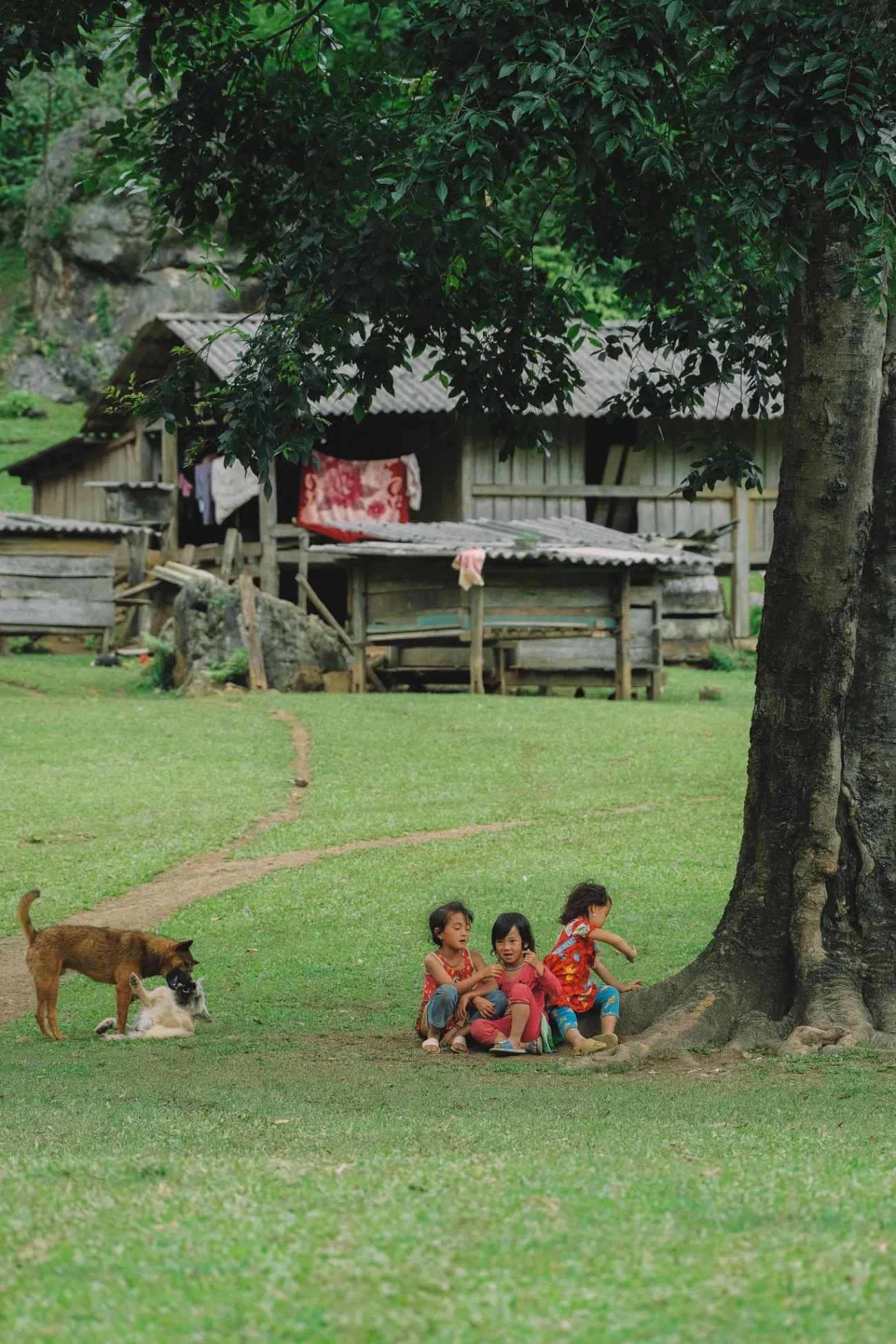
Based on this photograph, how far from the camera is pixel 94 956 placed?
8969 mm

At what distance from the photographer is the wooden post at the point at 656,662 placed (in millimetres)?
26328

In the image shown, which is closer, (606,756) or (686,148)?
(686,148)

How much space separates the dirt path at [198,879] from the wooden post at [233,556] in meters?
13.2

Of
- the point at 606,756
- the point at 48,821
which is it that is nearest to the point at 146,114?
the point at 48,821

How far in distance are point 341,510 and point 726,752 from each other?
13.3 m

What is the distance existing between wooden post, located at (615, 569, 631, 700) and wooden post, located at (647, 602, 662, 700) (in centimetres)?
46

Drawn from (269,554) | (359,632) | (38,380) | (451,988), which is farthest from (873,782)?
(38,380)

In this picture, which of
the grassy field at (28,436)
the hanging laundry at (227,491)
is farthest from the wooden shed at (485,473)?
the grassy field at (28,436)

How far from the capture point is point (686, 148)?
9.62m

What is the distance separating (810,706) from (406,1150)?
12.2ft

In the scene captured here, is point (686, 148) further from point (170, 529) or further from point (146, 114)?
point (170, 529)

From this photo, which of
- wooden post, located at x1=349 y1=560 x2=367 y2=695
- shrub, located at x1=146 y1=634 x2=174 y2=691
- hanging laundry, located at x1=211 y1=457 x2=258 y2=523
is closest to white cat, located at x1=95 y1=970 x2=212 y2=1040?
wooden post, located at x1=349 y1=560 x2=367 y2=695

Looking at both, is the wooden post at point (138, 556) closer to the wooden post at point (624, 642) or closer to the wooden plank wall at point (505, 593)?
the wooden plank wall at point (505, 593)

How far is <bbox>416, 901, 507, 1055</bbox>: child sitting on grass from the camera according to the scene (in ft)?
28.2
